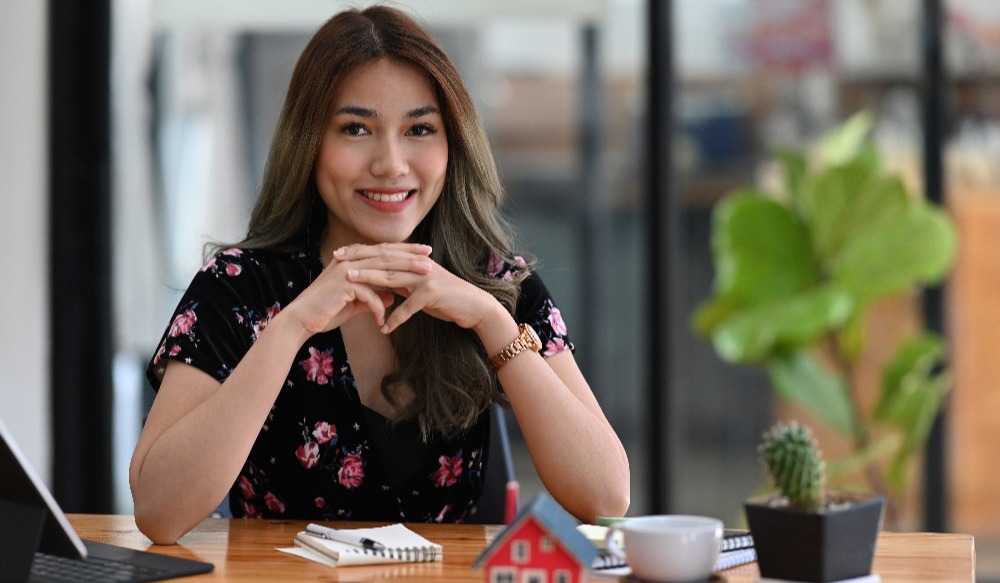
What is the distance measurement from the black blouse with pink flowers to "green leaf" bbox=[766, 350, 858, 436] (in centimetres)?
172

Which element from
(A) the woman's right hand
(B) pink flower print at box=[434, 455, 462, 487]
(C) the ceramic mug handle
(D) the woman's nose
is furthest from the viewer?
(B) pink flower print at box=[434, 455, 462, 487]

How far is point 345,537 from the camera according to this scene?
1571 mm

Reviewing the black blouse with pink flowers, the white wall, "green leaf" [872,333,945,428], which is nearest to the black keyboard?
the black blouse with pink flowers

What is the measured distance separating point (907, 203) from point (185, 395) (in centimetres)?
230

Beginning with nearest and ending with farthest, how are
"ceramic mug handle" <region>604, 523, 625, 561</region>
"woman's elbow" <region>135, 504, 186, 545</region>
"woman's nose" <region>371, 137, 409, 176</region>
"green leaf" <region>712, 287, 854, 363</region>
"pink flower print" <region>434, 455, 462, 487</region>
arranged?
1. "ceramic mug handle" <region>604, 523, 625, 561</region>
2. "woman's elbow" <region>135, 504, 186, 545</region>
3. "woman's nose" <region>371, 137, 409, 176</region>
4. "pink flower print" <region>434, 455, 462, 487</region>
5. "green leaf" <region>712, 287, 854, 363</region>

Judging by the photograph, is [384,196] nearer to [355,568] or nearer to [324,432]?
[324,432]

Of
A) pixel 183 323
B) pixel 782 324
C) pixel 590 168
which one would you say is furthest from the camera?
pixel 590 168

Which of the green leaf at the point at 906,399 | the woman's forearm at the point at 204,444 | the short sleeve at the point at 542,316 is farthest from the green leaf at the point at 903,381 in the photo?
the woman's forearm at the point at 204,444

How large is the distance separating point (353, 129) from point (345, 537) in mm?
678

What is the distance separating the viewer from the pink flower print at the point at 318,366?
6.51 feet

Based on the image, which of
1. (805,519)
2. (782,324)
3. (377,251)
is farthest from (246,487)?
(782,324)

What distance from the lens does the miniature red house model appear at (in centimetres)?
123

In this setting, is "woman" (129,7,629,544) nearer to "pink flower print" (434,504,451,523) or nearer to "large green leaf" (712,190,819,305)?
"pink flower print" (434,504,451,523)

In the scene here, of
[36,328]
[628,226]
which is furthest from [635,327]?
[36,328]
